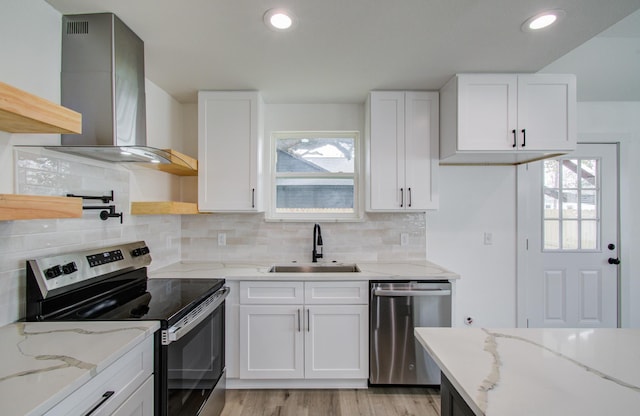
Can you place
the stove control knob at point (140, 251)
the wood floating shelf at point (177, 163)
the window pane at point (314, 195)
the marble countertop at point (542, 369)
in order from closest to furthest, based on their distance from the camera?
the marble countertop at point (542, 369) → the wood floating shelf at point (177, 163) → the stove control knob at point (140, 251) → the window pane at point (314, 195)

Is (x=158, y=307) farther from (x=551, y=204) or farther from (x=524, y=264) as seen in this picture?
(x=551, y=204)

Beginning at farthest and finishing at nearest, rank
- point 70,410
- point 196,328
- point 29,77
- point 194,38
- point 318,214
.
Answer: point 318,214
point 194,38
point 196,328
point 29,77
point 70,410

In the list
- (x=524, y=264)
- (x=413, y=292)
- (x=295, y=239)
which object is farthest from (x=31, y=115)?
A: (x=524, y=264)

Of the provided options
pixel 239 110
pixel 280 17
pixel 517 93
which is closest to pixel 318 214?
pixel 239 110

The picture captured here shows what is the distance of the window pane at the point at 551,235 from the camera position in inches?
105

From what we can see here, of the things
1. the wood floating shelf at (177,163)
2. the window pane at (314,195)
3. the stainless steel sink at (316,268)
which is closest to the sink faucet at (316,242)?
the stainless steel sink at (316,268)

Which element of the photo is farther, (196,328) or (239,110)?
(239,110)

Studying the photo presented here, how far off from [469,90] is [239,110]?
183cm

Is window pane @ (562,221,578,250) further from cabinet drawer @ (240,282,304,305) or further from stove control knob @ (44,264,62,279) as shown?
stove control knob @ (44,264,62,279)

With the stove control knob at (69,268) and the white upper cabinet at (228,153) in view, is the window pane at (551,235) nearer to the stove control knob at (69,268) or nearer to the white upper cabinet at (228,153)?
the white upper cabinet at (228,153)

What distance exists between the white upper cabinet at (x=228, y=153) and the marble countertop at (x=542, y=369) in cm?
174

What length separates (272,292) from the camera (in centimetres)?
210

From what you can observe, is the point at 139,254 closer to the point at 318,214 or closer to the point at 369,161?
the point at 318,214

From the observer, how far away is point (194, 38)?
5.46 ft
